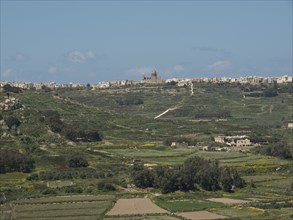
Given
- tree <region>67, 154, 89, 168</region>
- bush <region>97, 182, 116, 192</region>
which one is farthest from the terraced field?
tree <region>67, 154, 89, 168</region>

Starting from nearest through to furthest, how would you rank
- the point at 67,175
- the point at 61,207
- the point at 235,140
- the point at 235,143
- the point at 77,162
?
1. the point at 61,207
2. the point at 67,175
3. the point at 77,162
4. the point at 235,143
5. the point at 235,140

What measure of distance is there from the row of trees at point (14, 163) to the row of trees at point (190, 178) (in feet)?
49.3

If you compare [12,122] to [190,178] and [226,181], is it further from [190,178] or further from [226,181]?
[226,181]

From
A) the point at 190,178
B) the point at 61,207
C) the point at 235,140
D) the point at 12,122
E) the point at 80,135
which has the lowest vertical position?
the point at 61,207

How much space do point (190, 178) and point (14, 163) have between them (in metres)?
22.1

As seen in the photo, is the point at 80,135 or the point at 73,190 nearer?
the point at 73,190

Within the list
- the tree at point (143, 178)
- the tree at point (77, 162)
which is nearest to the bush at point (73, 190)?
the tree at point (143, 178)

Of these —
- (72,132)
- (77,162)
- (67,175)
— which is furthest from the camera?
(72,132)

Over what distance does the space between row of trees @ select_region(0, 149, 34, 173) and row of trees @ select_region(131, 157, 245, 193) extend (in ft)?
49.3

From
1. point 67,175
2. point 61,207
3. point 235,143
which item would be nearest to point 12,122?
point 67,175

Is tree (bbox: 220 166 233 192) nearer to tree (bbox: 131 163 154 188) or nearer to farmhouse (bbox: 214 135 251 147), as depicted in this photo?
tree (bbox: 131 163 154 188)

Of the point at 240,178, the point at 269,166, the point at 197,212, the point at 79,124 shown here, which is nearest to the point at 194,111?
the point at 79,124

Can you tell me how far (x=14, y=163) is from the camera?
264ft

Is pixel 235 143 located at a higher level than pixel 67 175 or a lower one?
higher
